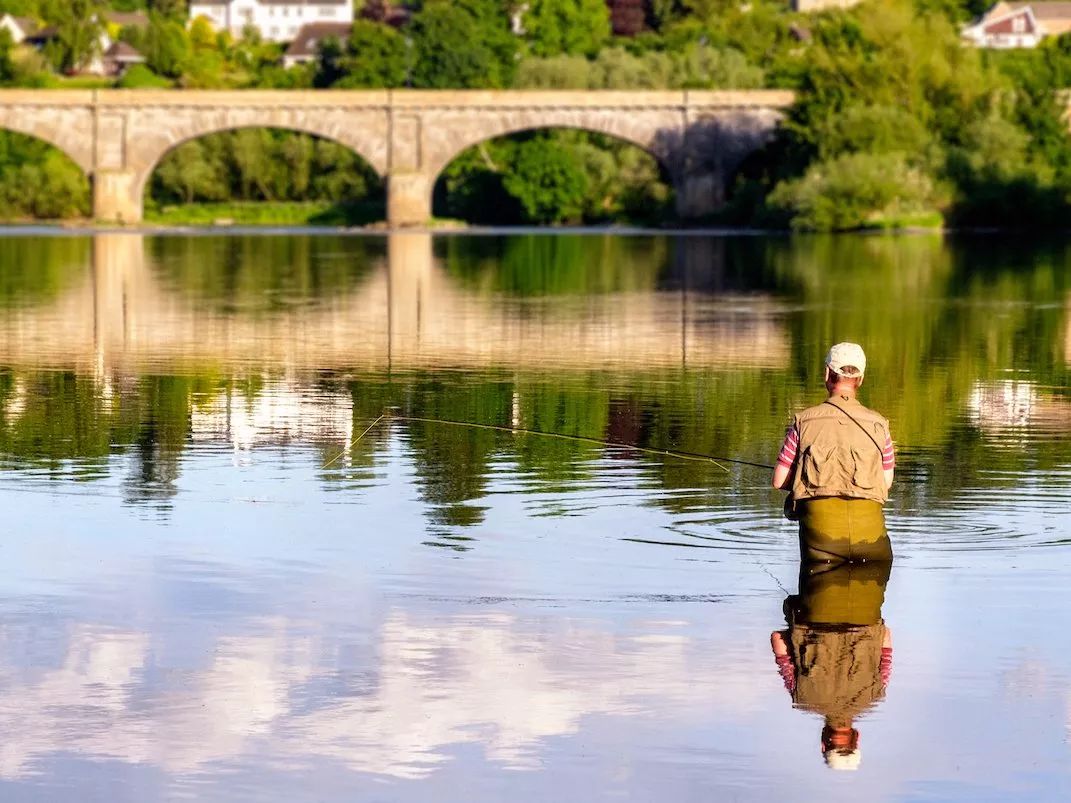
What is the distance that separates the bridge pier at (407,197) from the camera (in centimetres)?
10962

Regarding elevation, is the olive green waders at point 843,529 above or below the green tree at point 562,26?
below

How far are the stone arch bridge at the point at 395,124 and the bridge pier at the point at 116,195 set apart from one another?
0.16 feet

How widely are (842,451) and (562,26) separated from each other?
14327 centimetres

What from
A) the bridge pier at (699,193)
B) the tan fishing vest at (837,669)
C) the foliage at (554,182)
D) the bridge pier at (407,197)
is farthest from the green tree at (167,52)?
the tan fishing vest at (837,669)

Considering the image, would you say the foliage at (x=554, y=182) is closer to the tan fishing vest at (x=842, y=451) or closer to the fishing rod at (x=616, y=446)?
the fishing rod at (x=616, y=446)

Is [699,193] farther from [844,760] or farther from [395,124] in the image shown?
[844,760]

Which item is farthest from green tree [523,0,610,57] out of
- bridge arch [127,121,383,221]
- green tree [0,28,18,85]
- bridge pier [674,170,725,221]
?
bridge pier [674,170,725,221]

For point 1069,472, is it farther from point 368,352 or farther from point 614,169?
point 614,169

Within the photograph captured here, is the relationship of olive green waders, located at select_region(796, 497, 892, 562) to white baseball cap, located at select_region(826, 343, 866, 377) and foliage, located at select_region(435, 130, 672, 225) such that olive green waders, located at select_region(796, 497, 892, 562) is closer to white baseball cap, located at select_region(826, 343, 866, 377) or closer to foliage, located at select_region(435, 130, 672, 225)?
white baseball cap, located at select_region(826, 343, 866, 377)

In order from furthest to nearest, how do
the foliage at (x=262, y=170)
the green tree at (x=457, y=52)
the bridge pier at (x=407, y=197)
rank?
the green tree at (x=457, y=52) → the foliage at (x=262, y=170) → the bridge pier at (x=407, y=197)

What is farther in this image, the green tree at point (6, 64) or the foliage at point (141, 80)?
the foliage at point (141, 80)

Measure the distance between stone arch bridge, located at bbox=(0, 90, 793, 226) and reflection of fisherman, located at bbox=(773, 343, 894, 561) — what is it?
95914 mm

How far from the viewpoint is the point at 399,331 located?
31.6 meters

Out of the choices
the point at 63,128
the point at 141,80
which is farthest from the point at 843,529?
the point at 141,80
